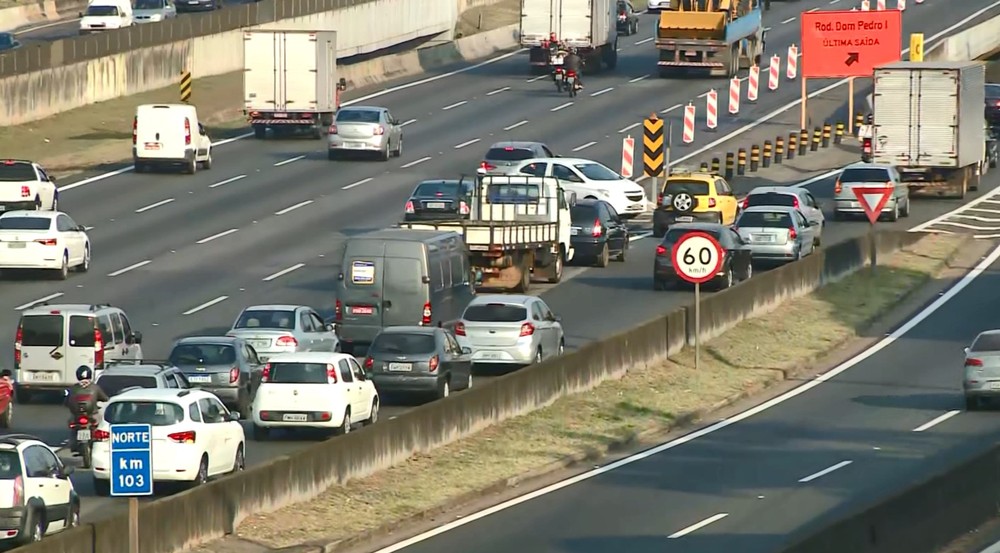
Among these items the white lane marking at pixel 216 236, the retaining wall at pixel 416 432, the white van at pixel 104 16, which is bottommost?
the retaining wall at pixel 416 432

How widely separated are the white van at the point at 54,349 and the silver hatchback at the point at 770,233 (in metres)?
19.7

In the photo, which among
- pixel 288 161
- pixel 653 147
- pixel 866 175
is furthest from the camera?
pixel 288 161

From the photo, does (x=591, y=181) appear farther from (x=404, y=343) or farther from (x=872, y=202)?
(x=404, y=343)

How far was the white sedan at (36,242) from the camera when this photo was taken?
154 feet

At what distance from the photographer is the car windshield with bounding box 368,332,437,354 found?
36.1 m

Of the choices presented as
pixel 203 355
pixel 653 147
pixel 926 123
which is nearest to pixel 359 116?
pixel 653 147

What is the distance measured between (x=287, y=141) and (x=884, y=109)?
711 inches

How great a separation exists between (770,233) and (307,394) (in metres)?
21.2

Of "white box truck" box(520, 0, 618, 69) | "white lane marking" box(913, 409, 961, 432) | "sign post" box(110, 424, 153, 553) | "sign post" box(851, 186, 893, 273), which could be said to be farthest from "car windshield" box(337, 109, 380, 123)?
"sign post" box(110, 424, 153, 553)

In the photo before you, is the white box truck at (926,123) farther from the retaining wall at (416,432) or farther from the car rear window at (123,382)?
the car rear window at (123,382)

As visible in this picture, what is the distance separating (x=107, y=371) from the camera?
33.0 metres

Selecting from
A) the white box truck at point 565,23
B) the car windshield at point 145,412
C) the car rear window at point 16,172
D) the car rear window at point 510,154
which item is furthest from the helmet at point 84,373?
the white box truck at point 565,23

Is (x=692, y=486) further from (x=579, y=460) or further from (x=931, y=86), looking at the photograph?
(x=931, y=86)

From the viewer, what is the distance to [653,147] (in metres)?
61.0
